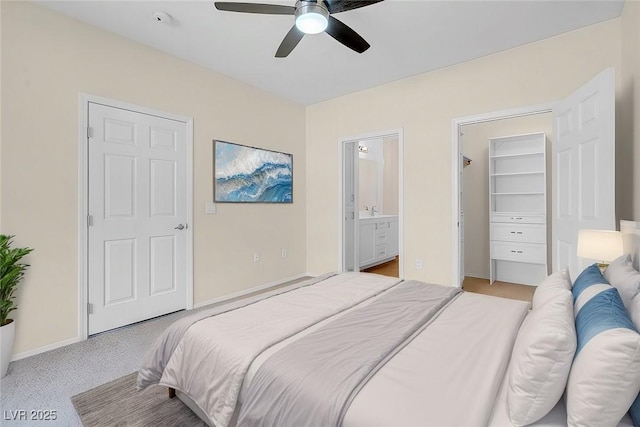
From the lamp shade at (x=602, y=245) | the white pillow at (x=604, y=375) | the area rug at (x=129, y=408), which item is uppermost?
the lamp shade at (x=602, y=245)

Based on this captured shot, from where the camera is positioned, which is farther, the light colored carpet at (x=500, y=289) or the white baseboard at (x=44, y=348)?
the light colored carpet at (x=500, y=289)

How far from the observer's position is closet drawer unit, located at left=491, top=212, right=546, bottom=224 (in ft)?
13.1

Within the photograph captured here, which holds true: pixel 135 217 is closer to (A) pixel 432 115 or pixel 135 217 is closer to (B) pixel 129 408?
(B) pixel 129 408

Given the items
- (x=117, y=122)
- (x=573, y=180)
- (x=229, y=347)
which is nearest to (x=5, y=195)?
(x=117, y=122)

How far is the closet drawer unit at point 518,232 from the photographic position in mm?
3980

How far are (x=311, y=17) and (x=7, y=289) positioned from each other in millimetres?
2762

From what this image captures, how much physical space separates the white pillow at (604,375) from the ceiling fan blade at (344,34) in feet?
7.17

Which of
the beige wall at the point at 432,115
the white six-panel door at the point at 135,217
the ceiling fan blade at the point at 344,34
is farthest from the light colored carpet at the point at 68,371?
the ceiling fan blade at the point at 344,34

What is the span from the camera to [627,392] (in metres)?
0.79

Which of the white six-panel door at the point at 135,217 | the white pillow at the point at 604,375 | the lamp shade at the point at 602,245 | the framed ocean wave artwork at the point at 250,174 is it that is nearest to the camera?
the white pillow at the point at 604,375

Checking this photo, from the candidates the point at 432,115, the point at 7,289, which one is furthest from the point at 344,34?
the point at 7,289

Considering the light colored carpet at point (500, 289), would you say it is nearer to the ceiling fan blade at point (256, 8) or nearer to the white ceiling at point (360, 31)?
the white ceiling at point (360, 31)

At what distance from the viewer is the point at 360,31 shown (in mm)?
2734

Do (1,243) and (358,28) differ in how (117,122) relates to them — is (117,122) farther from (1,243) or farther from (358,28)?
(358,28)
